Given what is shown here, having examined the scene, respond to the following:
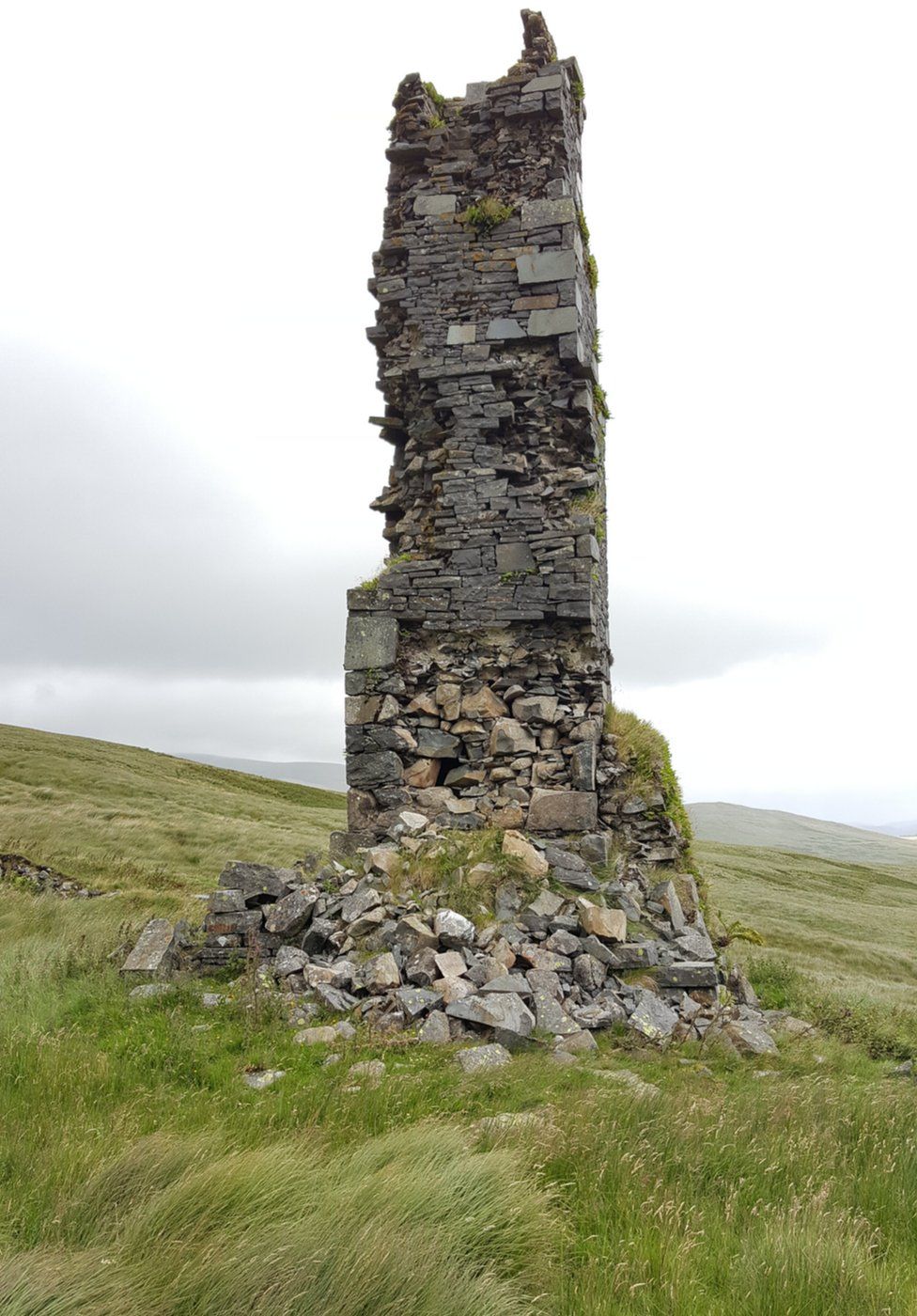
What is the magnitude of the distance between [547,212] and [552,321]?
1596 mm

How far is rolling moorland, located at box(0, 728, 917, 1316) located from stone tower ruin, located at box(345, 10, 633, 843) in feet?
13.1

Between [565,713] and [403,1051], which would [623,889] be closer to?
[565,713]

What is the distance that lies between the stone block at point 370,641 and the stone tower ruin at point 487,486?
0.03 metres

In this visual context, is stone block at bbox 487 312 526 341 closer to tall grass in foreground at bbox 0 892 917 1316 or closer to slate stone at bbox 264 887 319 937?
slate stone at bbox 264 887 319 937

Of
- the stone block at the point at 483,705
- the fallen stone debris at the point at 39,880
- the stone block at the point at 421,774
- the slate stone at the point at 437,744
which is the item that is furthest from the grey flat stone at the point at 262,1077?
the fallen stone debris at the point at 39,880

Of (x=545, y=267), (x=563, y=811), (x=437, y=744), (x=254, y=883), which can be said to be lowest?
(x=254, y=883)

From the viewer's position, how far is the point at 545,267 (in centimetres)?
1180

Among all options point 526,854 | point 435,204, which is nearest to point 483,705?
point 526,854

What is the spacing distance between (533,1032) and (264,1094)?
2.60 m

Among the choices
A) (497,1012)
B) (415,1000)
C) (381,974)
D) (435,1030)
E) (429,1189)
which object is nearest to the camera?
(429,1189)

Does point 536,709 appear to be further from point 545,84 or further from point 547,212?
point 545,84

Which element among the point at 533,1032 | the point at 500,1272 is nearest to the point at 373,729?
the point at 533,1032

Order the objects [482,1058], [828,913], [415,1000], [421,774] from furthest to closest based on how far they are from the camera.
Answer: [828,913] → [421,774] → [415,1000] → [482,1058]

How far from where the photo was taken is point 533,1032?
296 inches
